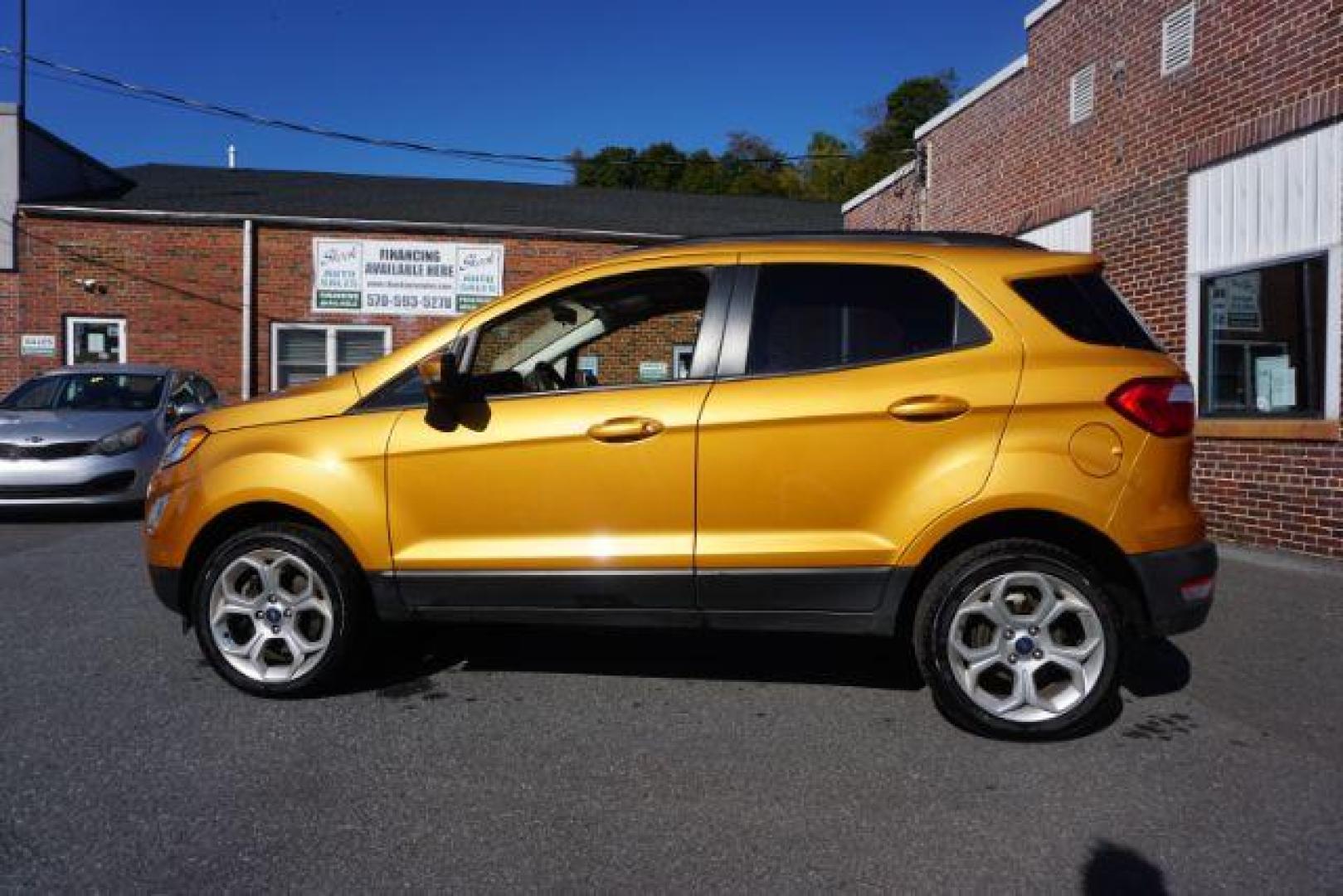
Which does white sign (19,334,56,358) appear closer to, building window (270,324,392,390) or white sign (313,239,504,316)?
building window (270,324,392,390)

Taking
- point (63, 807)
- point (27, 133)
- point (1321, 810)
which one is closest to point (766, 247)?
point (1321, 810)

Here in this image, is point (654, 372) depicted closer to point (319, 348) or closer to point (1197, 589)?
point (1197, 589)

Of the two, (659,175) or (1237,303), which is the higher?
(659,175)


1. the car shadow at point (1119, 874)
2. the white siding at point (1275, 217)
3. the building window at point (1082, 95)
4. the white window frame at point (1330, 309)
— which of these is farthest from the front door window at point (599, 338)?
the building window at point (1082, 95)

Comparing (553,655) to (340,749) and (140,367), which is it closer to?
(340,749)

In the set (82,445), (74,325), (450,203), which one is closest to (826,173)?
(450,203)

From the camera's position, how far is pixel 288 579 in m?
4.09

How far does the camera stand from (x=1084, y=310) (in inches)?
147

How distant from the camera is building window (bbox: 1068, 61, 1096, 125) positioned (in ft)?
33.1

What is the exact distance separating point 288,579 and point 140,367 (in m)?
7.93

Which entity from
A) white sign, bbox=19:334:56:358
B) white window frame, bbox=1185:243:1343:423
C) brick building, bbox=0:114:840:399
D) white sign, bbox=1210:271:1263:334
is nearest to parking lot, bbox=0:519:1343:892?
white window frame, bbox=1185:243:1343:423

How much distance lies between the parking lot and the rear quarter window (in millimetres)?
1501

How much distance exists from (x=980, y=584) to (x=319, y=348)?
16.4 meters

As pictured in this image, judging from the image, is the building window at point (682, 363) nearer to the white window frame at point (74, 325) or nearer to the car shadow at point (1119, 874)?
the car shadow at point (1119, 874)
